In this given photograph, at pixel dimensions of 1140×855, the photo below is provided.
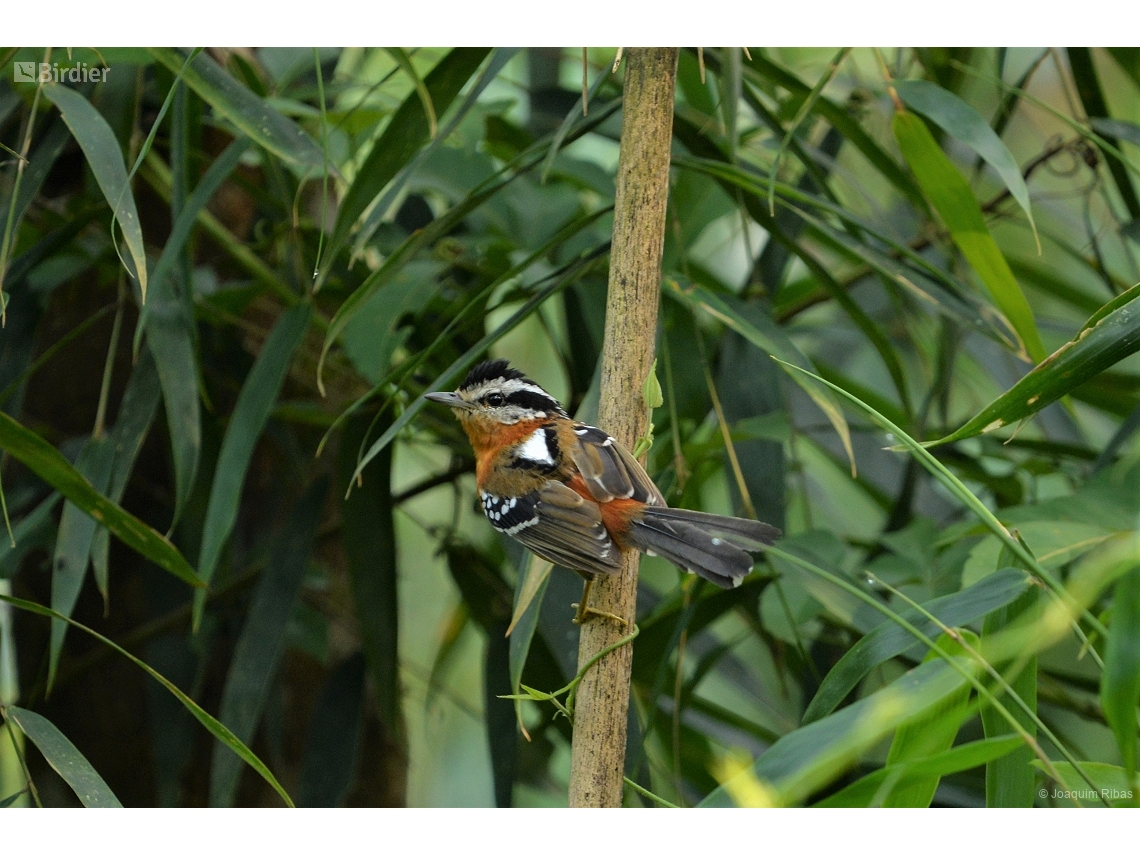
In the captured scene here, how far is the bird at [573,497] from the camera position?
140 centimetres

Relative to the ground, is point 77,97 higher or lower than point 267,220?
lower

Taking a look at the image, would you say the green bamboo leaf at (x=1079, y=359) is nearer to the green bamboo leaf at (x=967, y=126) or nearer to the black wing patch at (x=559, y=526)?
the green bamboo leaf at (x=967, y=126)

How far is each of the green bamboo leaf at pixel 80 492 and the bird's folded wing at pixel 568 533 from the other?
598mm

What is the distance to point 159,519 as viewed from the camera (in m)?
2.82

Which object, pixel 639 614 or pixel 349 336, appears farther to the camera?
pixel 639 614

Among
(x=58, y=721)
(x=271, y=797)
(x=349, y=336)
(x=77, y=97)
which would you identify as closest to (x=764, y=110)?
(x=349, y=336)

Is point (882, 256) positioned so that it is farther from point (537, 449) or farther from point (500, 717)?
point (500, 717)

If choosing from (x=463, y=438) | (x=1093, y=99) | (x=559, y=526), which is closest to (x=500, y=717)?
(x=463, y=438)

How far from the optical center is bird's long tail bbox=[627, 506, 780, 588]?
1.33 m

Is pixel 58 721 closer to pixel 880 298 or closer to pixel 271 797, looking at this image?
pixel 271 797

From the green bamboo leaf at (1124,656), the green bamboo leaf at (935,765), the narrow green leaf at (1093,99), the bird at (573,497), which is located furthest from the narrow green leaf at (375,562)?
the narrow green leaf at (1093,99)

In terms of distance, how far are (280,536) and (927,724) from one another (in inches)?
68.5

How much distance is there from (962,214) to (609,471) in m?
0.82

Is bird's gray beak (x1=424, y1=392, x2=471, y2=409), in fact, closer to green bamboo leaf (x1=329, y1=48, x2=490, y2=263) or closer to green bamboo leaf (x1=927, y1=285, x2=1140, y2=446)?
green bamboo leaf (x1=329, y1=48, x2=490, y2=263)
